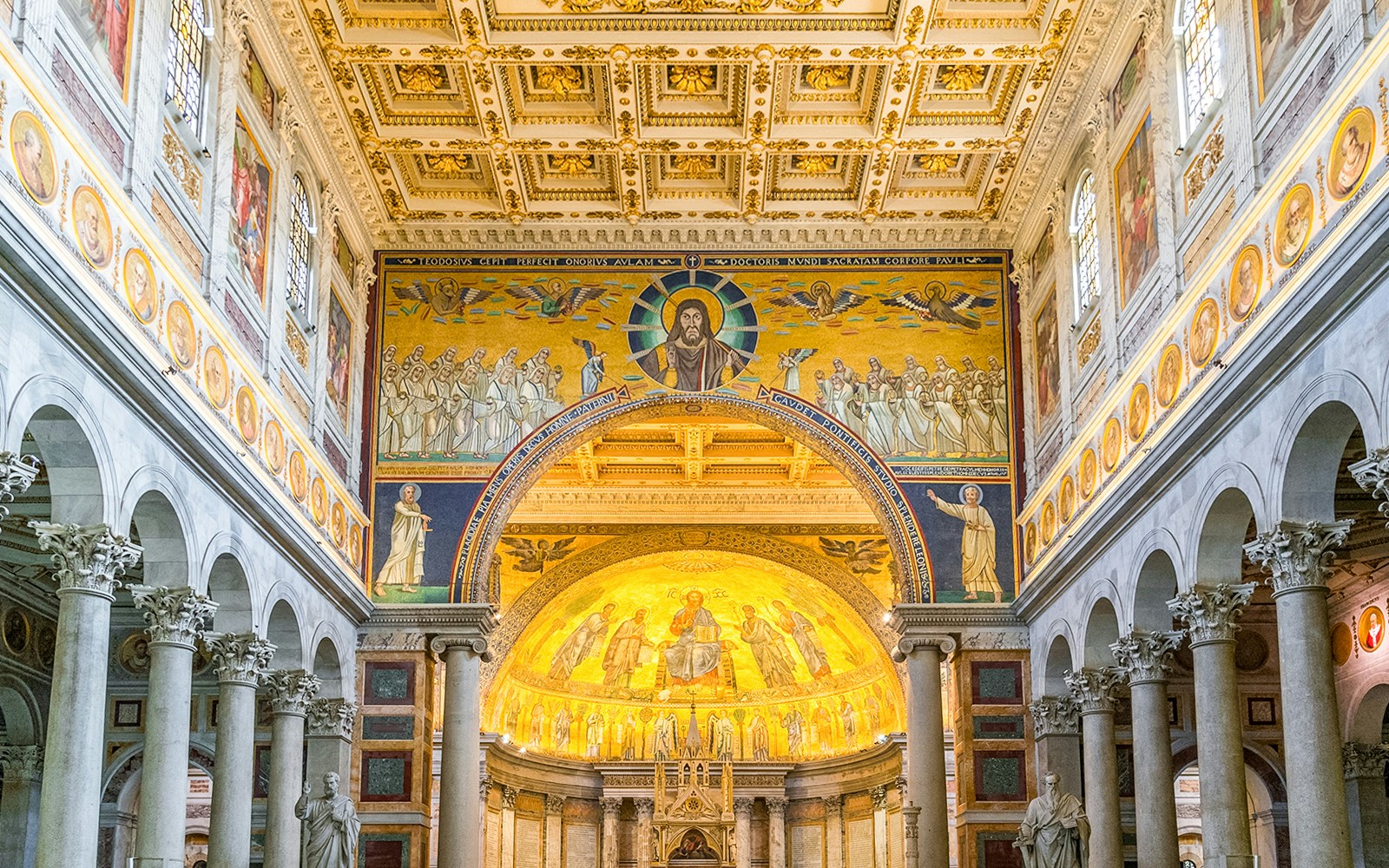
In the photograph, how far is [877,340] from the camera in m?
31.9

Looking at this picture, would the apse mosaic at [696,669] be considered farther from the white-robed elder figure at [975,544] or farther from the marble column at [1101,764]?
the marble column at [1101,764]

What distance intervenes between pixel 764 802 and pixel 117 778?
2126 centimetres

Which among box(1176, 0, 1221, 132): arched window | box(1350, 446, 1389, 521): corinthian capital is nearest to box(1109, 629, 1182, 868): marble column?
box(1176, 0, 1221, 132): arched window

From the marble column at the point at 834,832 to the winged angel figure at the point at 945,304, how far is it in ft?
66.4

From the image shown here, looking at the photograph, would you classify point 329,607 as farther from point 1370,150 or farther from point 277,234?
point 1370,150

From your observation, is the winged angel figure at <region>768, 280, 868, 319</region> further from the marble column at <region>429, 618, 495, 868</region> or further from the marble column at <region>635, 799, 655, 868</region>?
the marble column at <region>635, 799, 655, 868</region>

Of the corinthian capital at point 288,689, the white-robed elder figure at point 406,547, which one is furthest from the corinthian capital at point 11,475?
the white-robed elder figure at point 406,547

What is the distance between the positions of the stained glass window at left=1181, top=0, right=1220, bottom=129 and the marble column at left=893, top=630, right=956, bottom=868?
12016 millimetres

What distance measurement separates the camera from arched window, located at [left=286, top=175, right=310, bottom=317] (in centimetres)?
2670

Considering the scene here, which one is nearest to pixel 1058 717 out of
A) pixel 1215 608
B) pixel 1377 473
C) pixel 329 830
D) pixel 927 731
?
pixel 927 731

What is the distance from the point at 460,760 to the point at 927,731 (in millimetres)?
8581

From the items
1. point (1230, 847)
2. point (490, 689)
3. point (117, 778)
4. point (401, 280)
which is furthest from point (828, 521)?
point (1230, 847)

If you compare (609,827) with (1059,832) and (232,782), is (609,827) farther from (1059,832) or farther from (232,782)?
(232,782)

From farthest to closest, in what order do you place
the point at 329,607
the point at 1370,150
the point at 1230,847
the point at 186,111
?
the point at 329,607
the point at 186,111
the point at 1230,847
the point at 1370,150
